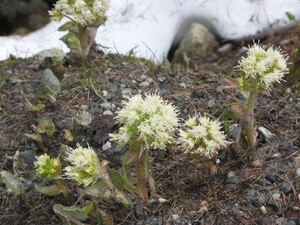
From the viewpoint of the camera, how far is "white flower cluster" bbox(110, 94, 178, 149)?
1931mm

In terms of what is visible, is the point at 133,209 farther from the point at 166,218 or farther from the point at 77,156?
the point at 77,156

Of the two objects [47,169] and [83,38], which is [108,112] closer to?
[83,38]

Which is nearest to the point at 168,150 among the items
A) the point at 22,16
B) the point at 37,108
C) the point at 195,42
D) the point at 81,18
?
the point at 37,108

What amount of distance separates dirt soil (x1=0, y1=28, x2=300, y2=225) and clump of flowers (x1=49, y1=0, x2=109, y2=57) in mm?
129

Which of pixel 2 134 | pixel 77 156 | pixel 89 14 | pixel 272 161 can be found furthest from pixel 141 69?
pixel 77 156

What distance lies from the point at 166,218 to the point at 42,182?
0.64m

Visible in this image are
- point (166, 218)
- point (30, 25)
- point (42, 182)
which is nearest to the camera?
point (166, 218)

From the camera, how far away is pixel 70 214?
6.62ft

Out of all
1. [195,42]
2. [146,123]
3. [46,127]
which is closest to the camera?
[146,123]

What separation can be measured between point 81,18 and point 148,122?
1240mm

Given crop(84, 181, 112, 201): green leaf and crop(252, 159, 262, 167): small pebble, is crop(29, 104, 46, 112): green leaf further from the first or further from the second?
crop(252, 159, 262, 167): small pebble

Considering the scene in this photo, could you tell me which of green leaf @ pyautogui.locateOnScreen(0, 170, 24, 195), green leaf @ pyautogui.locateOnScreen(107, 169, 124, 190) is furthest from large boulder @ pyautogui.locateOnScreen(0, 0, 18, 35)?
green leaf @ pyautogui.locateOnScreen(107, 169, 124, 190)

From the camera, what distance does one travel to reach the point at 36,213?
2.30 metres

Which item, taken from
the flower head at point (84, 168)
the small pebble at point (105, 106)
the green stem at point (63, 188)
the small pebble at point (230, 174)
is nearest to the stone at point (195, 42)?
the small pebble at point (105, 106)
